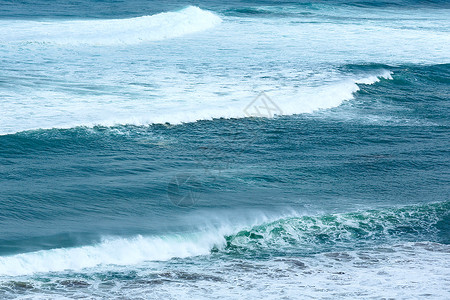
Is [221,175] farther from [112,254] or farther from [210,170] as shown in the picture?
[112,254]

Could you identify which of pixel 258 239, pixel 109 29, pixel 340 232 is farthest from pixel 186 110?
pixel 109 29

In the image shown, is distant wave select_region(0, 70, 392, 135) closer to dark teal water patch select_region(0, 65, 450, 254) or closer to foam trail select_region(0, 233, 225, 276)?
dark teal water patch select_region(0, 65, 450, 254)

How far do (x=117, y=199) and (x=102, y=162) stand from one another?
Result: 62.4 inches

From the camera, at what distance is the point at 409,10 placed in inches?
1588

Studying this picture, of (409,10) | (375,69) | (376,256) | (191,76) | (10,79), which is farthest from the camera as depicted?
(409,10)

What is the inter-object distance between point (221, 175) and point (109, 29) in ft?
57.0

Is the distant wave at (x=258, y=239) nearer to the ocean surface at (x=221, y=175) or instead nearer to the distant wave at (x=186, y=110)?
the ocean surface at (x=221, y=175)

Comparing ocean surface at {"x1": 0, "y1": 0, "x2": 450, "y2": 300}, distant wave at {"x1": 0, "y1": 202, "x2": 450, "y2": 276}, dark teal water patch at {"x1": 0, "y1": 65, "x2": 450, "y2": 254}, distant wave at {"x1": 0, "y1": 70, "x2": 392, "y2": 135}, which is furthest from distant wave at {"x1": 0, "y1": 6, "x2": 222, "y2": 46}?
distant wave at {"x1": 0, "y1": 202, "x2": 450, "y2": 276}

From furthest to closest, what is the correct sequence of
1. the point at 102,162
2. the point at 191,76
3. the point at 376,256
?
the point at 191,76 < the point at 102,162 < the point at 376,256

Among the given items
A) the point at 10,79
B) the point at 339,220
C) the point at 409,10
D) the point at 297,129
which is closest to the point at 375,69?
the point at 297,129

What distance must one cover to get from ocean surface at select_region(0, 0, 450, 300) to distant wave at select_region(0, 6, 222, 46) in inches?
64.0

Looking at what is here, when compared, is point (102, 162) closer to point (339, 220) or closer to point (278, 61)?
point (339, 220)

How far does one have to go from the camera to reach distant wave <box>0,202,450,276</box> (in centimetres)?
743

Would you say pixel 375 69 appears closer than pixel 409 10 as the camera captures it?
Yes
